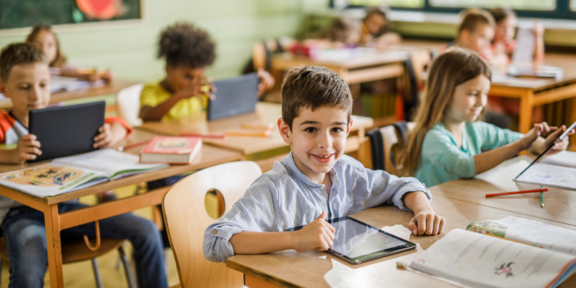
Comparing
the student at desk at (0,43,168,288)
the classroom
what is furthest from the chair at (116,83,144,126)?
the student at desk at (0,43,168,288)

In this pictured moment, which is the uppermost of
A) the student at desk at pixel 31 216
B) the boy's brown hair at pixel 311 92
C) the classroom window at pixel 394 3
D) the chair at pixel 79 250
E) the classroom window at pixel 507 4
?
the classroom window at pixel 394 3

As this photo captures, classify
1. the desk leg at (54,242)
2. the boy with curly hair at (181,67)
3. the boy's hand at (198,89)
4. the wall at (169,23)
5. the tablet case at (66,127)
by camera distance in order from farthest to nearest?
the wall at (169,23) → the boy with curly hair at (181,67) → the boy's hand at (198,89) → the tablet case at (66,127) → the desk leg at (54,242)

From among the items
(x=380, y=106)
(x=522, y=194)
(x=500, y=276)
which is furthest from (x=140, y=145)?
(x=380, y=106)

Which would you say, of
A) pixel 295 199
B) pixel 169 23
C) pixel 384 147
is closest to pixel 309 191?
pixel 295 199

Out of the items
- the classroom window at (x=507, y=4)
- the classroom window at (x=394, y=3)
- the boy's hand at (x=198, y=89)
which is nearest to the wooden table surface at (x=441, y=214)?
the boy's hand at (x=198, y=89)

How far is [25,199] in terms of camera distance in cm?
152

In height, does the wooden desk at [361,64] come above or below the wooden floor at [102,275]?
above

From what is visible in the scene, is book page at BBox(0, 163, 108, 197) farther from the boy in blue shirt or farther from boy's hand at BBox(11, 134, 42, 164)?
the boy in blue shirt

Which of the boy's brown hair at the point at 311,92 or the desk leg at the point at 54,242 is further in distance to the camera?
the desk leg at the point at 54,242

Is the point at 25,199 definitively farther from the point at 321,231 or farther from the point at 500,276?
the point at 500,276

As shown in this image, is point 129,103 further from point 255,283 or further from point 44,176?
point 255,283

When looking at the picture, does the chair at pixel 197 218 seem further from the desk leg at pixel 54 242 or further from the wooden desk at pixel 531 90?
the wooden desk at pixel 531 90

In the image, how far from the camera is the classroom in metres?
1.04

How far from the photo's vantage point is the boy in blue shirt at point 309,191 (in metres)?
1.07
